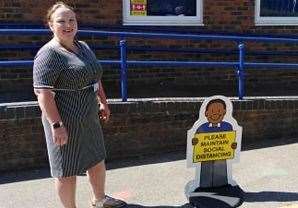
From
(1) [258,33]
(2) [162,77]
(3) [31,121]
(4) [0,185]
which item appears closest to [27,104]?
(3) [31,121]

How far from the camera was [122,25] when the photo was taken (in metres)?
7.23

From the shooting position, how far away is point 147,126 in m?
5.89

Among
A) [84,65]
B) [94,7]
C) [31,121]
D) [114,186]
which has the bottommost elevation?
[114,186]

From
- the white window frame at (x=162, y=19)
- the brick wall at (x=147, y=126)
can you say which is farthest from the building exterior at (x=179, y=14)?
the brick wall at (x=147, y=126)

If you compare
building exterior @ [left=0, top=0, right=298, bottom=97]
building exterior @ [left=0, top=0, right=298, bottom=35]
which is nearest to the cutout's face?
building exterior @ [left=0, top=0, right=298, bottom=97]

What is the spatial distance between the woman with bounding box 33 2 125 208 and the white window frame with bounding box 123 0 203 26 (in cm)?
329

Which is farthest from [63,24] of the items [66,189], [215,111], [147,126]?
[147,126]

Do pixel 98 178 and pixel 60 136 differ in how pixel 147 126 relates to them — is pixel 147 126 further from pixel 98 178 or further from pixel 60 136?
pixel 60 136

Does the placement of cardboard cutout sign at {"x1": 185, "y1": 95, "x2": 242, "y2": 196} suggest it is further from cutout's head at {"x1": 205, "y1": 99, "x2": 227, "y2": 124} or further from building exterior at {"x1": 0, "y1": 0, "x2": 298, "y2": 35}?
building exterior at {"x1": 0, "y1": 0, "x2": 298, "y2": 35}

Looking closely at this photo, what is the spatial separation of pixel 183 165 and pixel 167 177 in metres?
0.44

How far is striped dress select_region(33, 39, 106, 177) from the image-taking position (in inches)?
147

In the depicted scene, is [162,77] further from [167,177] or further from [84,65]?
[84,65]

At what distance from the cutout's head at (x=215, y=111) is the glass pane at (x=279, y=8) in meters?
3.94

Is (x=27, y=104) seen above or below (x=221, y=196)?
above
